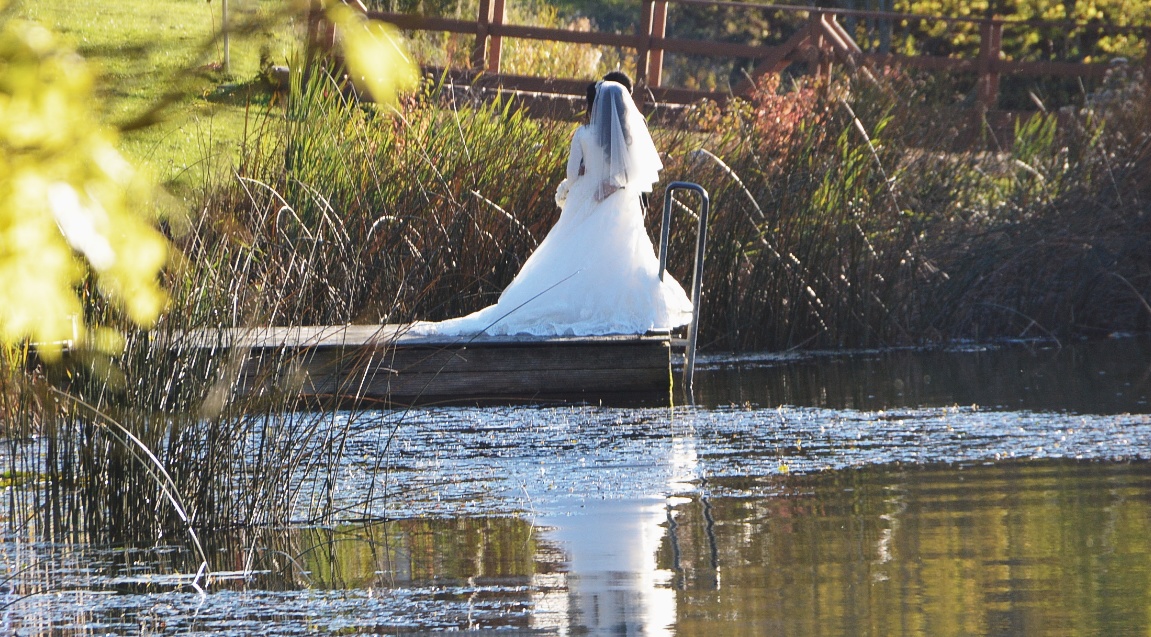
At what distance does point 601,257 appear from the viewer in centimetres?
1004

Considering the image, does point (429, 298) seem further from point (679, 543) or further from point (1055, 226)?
point (679, 543)

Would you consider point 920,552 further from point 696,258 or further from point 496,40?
point 496,40

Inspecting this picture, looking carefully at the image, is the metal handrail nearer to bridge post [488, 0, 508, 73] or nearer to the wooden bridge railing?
the wooden bridge railing

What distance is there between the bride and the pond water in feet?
3.96

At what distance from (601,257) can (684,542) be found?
484 cm

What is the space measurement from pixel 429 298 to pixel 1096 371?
13.5ft

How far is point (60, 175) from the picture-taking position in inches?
74.8

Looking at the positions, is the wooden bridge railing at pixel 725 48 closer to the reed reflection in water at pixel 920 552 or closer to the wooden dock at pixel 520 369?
the wooden dock at pixel 520 369

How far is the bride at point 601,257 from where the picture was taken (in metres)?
9.86

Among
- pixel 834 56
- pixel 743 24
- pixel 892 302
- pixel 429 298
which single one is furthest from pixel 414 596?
pixel 743 24

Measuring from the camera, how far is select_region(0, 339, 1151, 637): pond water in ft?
14.3

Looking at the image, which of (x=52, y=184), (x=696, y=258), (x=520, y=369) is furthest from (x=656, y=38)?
(x=52, y=184)

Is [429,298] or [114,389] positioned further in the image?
[429,298]

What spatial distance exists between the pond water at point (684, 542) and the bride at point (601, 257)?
121cm
